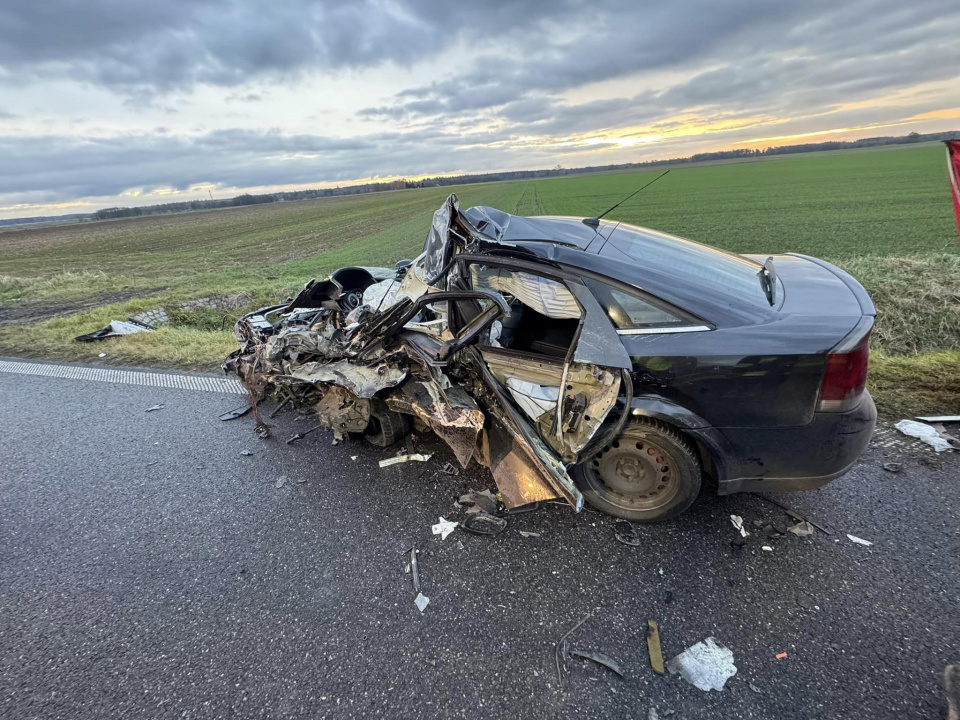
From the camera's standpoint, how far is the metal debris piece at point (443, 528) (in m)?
2.80

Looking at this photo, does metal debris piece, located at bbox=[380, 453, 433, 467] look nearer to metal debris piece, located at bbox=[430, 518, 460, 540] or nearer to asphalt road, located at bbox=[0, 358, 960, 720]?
asphalt road, located at bbox=[0, 358, 960, 720]

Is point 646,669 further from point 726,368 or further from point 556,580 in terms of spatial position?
point 726,368

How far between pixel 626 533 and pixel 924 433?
235cm

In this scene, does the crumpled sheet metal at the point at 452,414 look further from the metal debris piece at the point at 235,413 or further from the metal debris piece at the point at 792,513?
the metal debris piece at the point at 235,413

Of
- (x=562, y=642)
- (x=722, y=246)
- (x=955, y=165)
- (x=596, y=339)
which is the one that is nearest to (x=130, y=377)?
(x=596, y=339)

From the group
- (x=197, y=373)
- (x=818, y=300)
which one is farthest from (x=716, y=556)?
(x=197, y=373)

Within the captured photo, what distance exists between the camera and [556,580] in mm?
2438

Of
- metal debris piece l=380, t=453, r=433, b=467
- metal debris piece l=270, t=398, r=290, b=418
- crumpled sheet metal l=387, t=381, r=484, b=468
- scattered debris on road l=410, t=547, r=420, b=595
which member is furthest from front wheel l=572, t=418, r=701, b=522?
metal debris piece l=270, t=398, r=290, b=418

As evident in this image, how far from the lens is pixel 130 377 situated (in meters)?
5.59

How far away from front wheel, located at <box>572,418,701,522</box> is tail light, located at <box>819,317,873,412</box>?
2.25ft

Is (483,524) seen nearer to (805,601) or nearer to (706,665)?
(706,665)

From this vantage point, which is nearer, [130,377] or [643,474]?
[643,474]

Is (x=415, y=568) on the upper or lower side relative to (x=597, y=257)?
lower

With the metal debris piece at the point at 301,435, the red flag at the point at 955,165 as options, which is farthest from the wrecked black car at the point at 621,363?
the red flag at the point at 955,165
